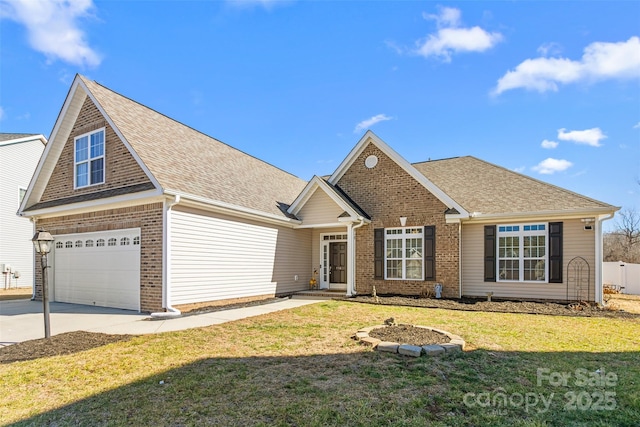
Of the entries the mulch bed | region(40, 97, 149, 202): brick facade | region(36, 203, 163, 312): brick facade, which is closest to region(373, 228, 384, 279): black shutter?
the mulch bed

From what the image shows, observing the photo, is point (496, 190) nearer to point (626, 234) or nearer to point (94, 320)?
point (94, 320)

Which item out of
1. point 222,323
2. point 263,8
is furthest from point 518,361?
point 263,8

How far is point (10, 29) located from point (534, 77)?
17.1 meters

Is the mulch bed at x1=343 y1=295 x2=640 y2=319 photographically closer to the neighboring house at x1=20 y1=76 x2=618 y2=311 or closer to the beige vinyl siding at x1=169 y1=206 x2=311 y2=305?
the neighboring house at x1=20 y1=76 x2=618 y2=311

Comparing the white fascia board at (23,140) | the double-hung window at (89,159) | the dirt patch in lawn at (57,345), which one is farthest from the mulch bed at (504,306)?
the white fascia board at (23,140)

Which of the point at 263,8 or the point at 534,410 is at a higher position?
the point at 263,8

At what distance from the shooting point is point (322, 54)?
43.7 ft

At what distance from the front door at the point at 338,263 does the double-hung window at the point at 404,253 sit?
2198 mm

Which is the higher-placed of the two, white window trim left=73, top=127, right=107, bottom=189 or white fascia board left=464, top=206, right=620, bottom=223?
white window trim left=73, top=127, right=107, bottom=189

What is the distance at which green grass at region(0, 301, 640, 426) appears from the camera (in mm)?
3734

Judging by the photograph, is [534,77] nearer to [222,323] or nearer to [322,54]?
[322,54]

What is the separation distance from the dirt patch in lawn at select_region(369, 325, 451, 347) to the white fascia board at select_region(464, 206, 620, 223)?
7073 mm

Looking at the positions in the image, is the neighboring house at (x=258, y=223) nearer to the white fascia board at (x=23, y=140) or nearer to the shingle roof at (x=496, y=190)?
the shingle roof at (x=496, y=190)

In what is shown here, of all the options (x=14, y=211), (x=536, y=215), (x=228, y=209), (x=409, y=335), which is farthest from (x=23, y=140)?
(x=536, y=215)
